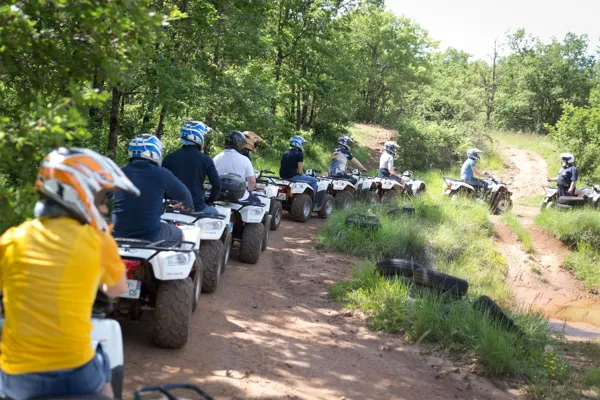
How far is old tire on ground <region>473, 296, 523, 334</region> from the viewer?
21.7 ft

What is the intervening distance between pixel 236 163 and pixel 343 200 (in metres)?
5.86

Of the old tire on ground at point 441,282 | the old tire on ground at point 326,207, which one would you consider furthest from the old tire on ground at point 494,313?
the old tire on ground at point 326,207

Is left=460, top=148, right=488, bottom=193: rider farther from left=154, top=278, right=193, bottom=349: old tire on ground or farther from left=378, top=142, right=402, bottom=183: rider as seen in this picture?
left=154, top=278, right=193, bottom=349: old tire on ground

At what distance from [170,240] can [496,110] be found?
4545 cm

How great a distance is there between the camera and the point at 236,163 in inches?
361

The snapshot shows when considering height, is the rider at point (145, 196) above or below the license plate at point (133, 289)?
above

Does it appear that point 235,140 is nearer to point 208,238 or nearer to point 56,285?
point 208,238

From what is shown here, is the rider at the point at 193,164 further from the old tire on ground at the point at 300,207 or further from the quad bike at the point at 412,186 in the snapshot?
the quad bike at the point at 412,186

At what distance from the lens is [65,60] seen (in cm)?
485

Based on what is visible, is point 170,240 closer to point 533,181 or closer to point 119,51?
point 119,51

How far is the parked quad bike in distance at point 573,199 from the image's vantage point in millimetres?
15992

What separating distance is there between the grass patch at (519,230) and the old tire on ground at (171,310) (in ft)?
33.4

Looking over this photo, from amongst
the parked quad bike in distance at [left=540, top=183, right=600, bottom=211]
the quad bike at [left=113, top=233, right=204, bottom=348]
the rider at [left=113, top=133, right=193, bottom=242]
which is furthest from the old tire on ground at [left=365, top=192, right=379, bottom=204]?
the quad bike at [left=113, top=233, right=204, bottom=348]

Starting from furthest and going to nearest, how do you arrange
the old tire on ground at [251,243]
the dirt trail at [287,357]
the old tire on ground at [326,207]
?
the old tire on ground at [326,207] → the old tire on ground at [251,243] → the dirt trail at [287,357]
